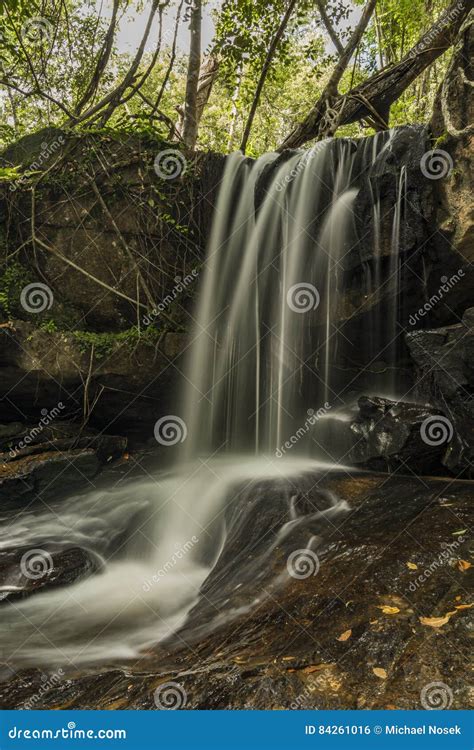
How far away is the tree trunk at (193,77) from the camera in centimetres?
873

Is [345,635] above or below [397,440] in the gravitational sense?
below

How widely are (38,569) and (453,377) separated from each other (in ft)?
13.9

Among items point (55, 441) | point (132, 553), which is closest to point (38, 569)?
point (132, 553)

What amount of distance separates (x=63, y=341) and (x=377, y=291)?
439 cm

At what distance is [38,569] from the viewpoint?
14.1 feet

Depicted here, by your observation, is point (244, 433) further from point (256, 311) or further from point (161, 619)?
point (161, 619)

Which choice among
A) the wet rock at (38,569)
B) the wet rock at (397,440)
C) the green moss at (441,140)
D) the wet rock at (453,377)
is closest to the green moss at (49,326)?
Result: the wet rock at (38,569)

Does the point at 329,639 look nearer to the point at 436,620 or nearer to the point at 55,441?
the point at 436,620

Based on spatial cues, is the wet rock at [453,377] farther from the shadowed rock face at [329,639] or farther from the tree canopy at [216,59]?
the tree canopy at [216,59]

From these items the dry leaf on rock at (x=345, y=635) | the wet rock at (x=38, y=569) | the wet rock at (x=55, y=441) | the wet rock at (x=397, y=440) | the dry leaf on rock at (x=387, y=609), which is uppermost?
the wet rock at (x=397, y=440)

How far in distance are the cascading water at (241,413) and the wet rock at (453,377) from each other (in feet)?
4.38

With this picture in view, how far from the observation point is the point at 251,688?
206 cm

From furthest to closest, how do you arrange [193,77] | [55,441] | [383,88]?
1. [383,88]
2. [193,77]
3. [55,441]

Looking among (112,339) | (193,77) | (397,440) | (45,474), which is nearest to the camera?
(397,440)
